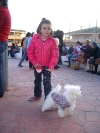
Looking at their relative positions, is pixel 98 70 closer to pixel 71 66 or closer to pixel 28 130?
pixel 71 66

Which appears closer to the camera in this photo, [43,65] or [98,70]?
[43,65]

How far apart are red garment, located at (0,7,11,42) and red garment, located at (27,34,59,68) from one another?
55 centimetres

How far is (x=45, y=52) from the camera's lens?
3.24 meters

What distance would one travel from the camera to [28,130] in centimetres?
248

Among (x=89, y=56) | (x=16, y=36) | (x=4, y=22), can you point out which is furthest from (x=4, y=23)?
(x=16, y=36)

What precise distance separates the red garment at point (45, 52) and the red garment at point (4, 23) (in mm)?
546

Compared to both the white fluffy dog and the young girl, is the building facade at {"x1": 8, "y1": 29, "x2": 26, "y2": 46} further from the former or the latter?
the white fluffy dog

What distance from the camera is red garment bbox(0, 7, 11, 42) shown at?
3.11 metres

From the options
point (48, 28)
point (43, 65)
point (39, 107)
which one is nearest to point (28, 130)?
point (39, 107)

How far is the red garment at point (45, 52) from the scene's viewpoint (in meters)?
3.23

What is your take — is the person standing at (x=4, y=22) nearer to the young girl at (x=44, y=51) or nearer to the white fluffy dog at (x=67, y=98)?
the young girl at (x=44, y=51)

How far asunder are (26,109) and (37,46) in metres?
1.12

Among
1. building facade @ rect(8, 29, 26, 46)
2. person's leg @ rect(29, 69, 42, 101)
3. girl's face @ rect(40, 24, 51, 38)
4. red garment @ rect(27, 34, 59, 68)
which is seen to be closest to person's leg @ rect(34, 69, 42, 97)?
person's leg @ rect(29, 69, 42, 101)

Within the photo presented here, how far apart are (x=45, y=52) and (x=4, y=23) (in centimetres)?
89
